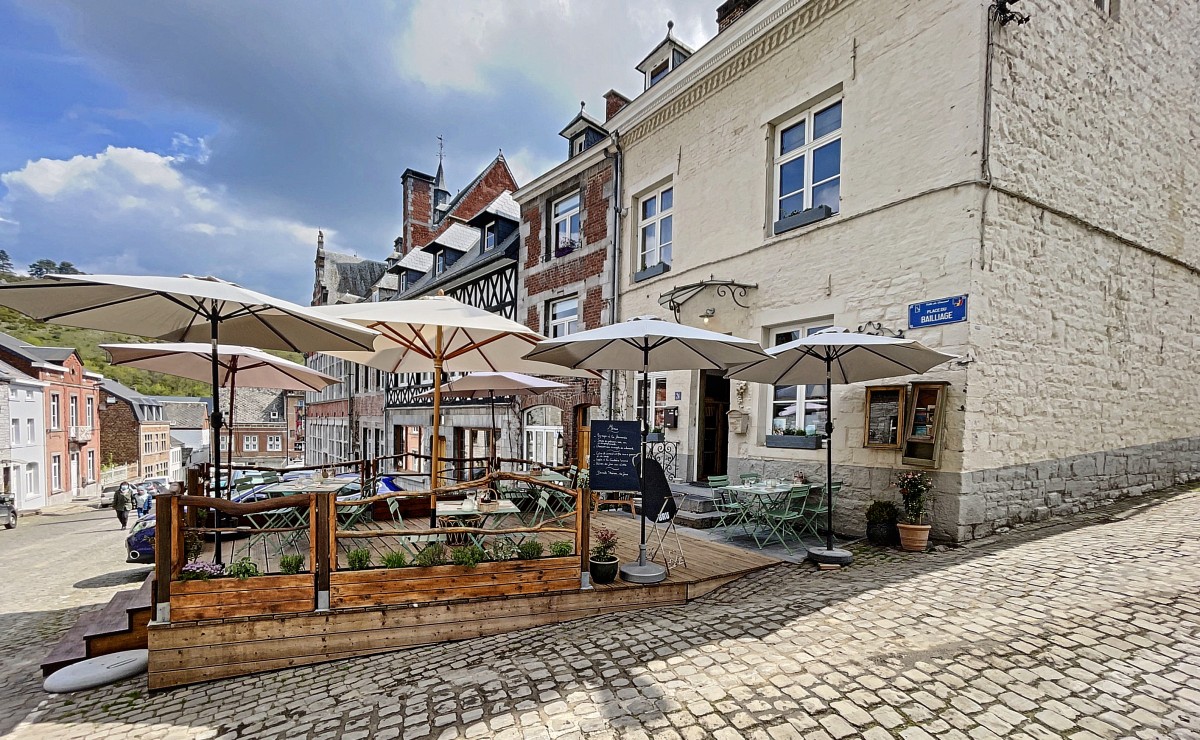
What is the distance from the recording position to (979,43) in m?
5.56

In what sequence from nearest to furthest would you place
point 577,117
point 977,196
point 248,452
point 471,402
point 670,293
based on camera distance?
point 977,196 < point 670,293 < point 577,117 < point 471,402 < point 248,452

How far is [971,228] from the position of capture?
5.54 meters

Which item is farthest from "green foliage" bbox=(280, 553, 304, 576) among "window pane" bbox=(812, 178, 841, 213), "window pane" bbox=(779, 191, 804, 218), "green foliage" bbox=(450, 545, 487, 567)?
"window pane" bbox=(779, 191, 804, 218)

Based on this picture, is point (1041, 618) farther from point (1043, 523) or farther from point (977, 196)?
point (977, 196)

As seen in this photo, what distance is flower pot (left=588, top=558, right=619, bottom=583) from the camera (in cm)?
446

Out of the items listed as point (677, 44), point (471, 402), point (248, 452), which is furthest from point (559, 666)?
point (248, 452)

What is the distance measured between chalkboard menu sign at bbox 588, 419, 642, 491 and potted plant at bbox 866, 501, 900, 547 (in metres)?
3.01

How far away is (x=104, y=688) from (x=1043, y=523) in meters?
8.99

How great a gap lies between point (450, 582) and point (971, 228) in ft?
19.8

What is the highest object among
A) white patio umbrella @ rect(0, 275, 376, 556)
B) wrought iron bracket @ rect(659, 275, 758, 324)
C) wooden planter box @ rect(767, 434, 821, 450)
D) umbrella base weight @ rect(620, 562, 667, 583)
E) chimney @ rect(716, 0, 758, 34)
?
chimney @ rect(716, 0, 758, 34)

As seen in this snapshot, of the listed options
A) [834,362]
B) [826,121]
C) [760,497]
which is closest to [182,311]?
[760,497]

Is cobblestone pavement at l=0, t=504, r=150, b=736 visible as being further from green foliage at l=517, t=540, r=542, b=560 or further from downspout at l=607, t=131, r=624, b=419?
downspout at l=607, t=131, r=624, b=419

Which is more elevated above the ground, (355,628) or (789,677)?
(789,677)

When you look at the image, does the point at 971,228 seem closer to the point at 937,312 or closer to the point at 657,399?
the point at 937,312
